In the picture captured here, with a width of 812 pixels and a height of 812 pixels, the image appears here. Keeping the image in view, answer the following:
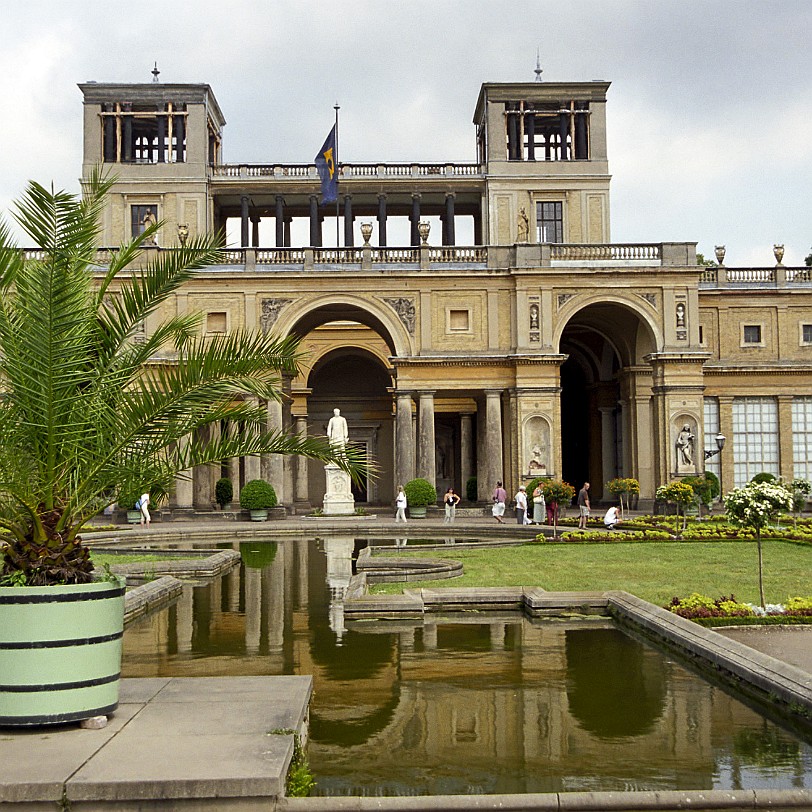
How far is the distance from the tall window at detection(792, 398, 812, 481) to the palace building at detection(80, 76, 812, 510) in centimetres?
8

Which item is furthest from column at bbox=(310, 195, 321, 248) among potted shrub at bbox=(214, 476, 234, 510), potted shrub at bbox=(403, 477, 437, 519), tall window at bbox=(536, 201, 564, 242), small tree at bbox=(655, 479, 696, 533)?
small tree at bbox=(655, 479, 696, 533)

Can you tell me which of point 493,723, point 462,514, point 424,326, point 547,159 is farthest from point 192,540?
point 547,159

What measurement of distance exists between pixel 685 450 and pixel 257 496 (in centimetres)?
1627

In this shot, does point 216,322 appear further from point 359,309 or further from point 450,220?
point 450,220

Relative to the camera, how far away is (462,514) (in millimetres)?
37344

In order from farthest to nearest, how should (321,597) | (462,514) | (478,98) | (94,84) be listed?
(478,98), (94,84), (462,514), (321,597)

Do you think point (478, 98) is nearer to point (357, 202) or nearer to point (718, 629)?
point (357, 202)

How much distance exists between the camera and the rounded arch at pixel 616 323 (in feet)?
128

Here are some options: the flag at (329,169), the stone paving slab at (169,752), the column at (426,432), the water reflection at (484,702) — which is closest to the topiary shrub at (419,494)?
the column at (426,432)

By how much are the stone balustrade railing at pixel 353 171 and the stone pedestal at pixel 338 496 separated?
673 inches

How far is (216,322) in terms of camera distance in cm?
3966

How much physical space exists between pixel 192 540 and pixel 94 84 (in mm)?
27623

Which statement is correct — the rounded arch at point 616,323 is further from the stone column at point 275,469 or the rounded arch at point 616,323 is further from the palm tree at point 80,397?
the palm tree at point 80,397

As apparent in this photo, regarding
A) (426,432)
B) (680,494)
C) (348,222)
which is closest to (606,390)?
(426,432)
